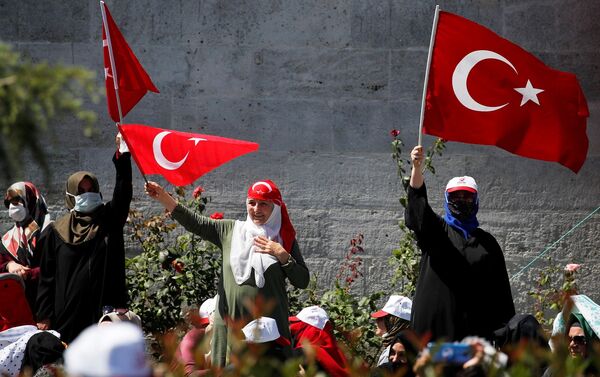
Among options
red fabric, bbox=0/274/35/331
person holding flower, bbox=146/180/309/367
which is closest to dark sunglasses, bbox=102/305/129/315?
red fabric, bbox=0/274/35/331

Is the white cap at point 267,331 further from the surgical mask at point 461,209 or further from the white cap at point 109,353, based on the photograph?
the white cap at point 109,353

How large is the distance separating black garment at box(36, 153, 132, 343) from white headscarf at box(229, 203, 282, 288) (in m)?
0.71

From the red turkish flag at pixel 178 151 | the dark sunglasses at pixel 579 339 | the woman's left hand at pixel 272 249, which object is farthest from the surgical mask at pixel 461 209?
the red turkish flag at pixel 178 151

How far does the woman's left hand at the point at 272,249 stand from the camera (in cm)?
732

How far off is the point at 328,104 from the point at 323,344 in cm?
250

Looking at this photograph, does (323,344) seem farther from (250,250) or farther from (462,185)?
(462,185)

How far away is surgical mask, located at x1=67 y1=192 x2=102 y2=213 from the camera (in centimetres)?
765

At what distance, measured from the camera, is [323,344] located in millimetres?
7367

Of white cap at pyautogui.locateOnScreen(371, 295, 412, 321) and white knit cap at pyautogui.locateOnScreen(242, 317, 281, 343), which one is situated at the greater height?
white knit cap at pyautogui.locateOnScreen(242, 317, 281, 343)

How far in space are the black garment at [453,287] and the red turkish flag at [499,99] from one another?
0.55 meters

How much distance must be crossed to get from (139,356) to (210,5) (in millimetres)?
6388

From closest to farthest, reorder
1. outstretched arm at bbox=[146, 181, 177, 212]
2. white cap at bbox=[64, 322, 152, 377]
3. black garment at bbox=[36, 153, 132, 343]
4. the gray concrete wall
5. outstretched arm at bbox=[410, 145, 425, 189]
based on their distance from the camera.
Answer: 1. white cap at bbox=[64, 322, 152, 377]
2. outstretched arm at bbox=[410, 145, 425, 189]
3. outstretched arm at bbox=[146, 181, 177, 212]
4. black garment at bbox=[36, 153, 132, 343]
5. the gray concrete wall

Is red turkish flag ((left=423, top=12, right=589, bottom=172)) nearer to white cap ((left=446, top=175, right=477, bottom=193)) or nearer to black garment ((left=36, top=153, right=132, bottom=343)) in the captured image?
white cap ((left=446, top=175, right=477, bottom=193))

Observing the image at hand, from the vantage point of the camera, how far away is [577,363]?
454cm
